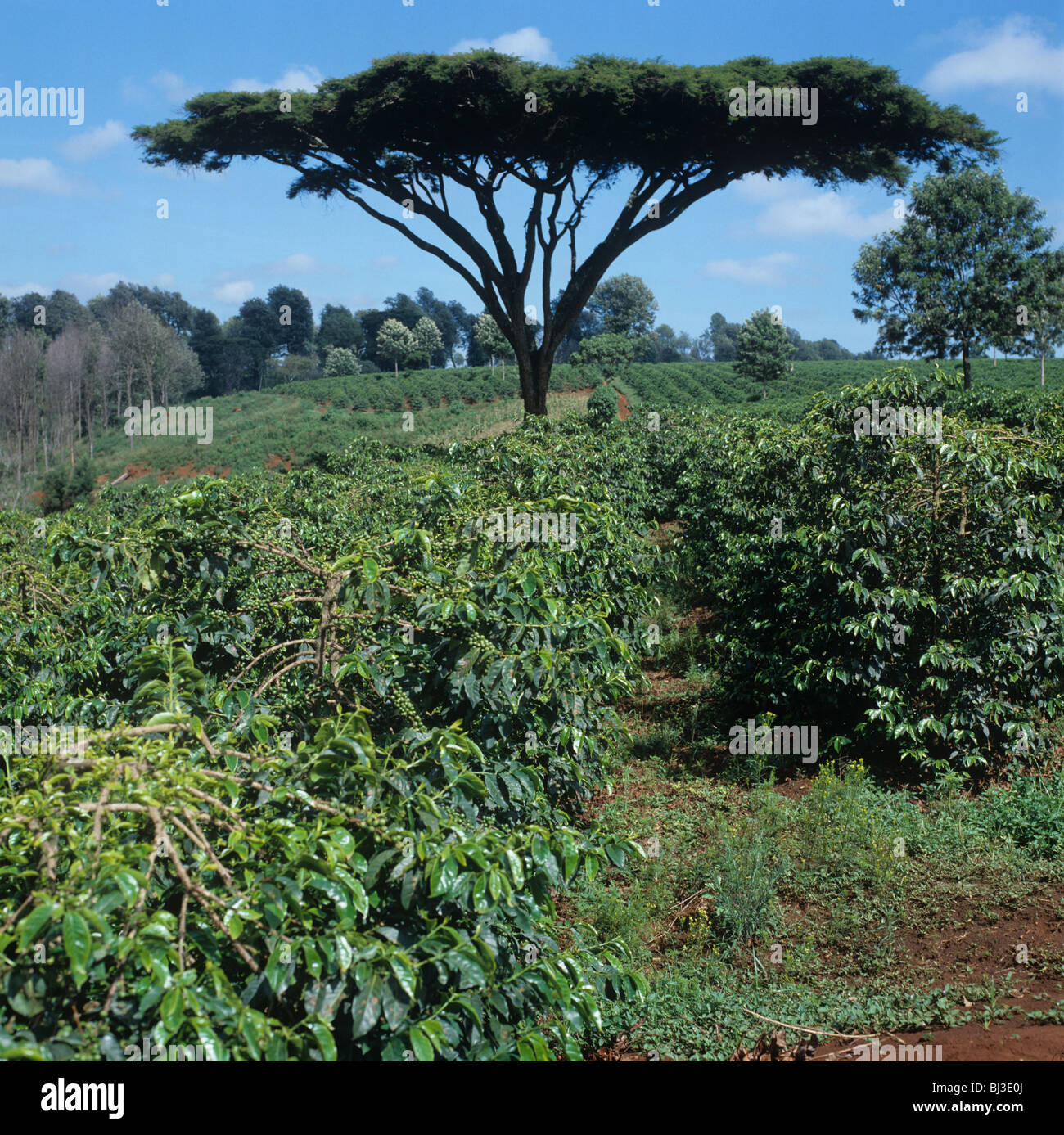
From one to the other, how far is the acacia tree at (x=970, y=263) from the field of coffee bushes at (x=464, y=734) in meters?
28.4

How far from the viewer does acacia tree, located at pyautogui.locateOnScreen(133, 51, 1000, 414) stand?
19.9 m

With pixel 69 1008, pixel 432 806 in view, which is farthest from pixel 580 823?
pixel 69 1008

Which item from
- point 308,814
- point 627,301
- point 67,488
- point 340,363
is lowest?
point 308,814

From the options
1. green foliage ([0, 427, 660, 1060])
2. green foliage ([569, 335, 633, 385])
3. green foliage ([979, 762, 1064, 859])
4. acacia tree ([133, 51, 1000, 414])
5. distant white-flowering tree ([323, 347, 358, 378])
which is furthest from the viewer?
distant white-flowering tree ([323, 347, 358, 378])

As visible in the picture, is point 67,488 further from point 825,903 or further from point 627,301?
point 627,301

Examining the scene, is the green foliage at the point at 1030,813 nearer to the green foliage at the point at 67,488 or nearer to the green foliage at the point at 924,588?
the green foliage at the point at 924,588

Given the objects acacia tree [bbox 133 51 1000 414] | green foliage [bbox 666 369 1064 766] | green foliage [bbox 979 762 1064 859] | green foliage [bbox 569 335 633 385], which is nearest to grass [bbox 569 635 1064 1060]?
green foliage [bbox 979 762 1064 859]

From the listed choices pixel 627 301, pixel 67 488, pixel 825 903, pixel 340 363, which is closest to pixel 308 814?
pixel 825 903

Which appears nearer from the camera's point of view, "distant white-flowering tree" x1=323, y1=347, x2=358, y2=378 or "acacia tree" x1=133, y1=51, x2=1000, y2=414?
"acacia tree" x1=133, y1=51, x2=1000, y2=414

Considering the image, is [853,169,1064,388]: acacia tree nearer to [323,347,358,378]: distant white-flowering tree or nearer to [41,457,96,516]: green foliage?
[41,457,96,516]: green foliage

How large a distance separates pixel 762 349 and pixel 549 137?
1189 inches

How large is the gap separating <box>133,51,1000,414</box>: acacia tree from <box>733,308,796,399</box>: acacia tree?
25707 mm

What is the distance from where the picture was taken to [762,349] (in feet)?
159

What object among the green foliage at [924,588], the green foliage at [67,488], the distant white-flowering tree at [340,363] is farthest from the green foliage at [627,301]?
the green foliage at [924,588]
